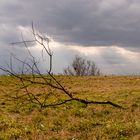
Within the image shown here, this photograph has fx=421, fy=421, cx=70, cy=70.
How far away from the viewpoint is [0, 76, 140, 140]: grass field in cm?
1329

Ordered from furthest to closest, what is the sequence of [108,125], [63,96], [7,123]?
[63,96] < [7,123] < [108,125]

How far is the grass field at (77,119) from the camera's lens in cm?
1329

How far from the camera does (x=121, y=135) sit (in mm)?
13016

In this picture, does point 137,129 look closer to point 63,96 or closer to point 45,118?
point 45,118

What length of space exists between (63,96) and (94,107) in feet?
13.7

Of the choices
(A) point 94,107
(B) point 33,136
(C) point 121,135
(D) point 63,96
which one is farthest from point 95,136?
(D) point 63,96

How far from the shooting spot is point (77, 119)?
16016 mm

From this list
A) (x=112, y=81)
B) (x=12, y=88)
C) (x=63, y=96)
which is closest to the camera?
(x=63, y=96)

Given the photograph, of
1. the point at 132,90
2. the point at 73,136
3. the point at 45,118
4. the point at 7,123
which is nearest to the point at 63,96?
the point at 132,90

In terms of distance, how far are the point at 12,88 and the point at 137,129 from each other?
13.8 metres

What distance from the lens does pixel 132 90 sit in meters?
23.3

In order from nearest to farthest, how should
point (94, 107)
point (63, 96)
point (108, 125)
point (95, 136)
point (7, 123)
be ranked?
1. point (95, 136)
2. point (108, 125)
3. point (7, 123)
4. point (94, 107)
5. point (63, 96)

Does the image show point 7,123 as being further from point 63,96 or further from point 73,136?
point 63,96

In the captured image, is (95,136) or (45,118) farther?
(45,118)
